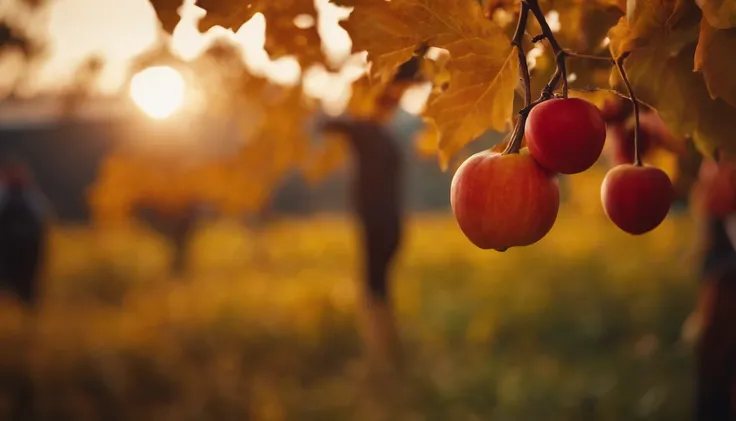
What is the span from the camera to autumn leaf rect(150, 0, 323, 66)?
0.80 meters

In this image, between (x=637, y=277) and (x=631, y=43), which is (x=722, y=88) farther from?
(x=637, y=277)

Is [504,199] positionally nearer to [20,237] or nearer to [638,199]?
[638,199]

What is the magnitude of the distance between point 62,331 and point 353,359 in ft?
5.30

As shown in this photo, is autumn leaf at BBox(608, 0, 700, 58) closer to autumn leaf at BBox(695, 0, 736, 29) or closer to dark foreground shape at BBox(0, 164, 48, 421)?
autumn leaf at BBox(695, 0, 736, 29)

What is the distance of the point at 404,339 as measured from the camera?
3.93 meters

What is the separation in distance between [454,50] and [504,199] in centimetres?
17

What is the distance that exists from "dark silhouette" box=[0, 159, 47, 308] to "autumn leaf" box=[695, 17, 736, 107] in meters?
4.67

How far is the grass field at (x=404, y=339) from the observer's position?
9.77 ft

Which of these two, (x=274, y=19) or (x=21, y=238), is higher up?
(x=274, y=19)

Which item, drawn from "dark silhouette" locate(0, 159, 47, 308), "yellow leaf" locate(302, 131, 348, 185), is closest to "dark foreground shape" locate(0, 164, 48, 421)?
"dark silhouette" locate(0, 159, 47, 308)

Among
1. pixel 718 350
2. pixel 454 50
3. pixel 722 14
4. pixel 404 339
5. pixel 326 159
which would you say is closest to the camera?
pixel 722 14

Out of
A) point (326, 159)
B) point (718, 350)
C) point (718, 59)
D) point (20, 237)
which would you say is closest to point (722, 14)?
point (718, 59)

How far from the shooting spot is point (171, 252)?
Answer: 7621mm

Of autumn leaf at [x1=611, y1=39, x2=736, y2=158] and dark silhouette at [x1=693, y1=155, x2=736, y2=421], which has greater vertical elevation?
autumn leaf at [x1=611, y1=39, x2=736, y2=158]
